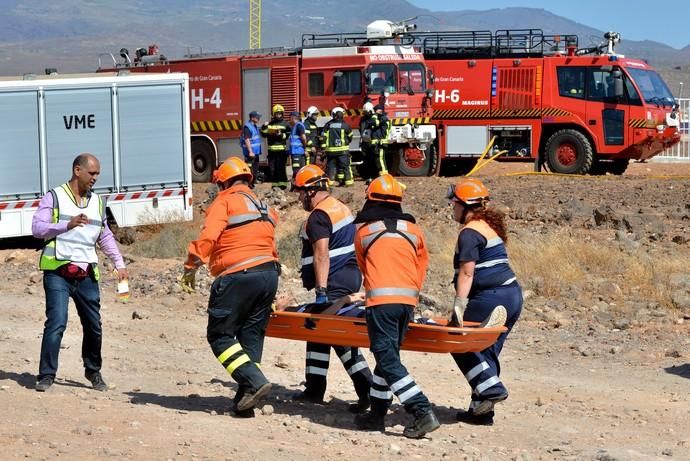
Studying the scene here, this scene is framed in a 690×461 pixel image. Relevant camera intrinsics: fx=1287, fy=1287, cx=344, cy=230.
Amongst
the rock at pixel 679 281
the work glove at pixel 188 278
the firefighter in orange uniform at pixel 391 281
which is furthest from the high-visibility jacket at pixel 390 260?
the rock at pixel 679 281

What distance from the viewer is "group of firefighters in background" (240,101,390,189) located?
2308 centimetres

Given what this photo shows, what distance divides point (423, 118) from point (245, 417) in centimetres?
1794

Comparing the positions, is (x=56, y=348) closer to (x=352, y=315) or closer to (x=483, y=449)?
(x=352, y=315)

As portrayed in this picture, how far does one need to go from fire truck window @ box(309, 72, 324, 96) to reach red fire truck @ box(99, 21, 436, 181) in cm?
2

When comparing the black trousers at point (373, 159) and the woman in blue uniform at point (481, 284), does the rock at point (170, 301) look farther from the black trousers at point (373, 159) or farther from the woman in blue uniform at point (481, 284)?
the black trousers at point (373, 159)

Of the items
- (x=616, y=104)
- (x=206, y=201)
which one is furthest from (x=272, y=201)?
(x=616, y=104)

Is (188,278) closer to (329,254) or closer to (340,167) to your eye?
(329,254)

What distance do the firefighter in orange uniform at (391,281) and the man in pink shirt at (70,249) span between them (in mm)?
1981

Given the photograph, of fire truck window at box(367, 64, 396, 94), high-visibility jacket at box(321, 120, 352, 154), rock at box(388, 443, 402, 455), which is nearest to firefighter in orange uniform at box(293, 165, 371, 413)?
rock at box(388, 443, 402, 455)

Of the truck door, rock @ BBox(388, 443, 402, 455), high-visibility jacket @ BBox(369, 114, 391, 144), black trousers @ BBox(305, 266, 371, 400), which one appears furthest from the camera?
the truck door

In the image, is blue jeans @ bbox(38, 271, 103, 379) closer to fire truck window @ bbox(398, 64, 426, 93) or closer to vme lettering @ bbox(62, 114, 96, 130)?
vme lettering @ bbox(62, 114, 96, 130)

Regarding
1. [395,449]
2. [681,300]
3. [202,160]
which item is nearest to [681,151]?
[202,160]

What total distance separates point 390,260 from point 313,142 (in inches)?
632

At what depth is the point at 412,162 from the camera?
1032 inches
